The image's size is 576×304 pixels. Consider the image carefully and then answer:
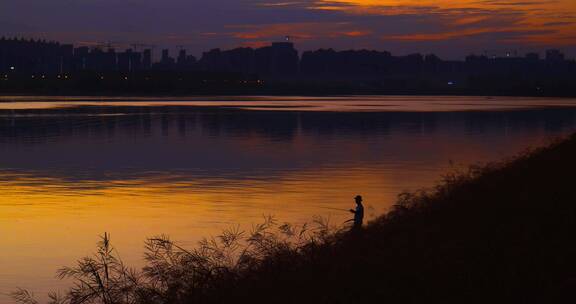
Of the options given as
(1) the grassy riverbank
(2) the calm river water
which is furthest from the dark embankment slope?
(2) the calm river water

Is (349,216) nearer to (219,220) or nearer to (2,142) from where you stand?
(219,220)

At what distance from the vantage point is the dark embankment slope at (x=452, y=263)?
1234 centimetres

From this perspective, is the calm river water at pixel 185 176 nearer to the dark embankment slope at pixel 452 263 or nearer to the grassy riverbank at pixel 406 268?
the grassy riverbank at pixel 406 268

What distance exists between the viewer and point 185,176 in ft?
139

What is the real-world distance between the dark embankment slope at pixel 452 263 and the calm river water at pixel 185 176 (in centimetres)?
712

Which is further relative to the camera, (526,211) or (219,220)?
(219,220)

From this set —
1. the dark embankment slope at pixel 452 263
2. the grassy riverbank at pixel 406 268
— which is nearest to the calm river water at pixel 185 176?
the grassy riverbank at pixel 406 268

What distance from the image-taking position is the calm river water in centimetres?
2575

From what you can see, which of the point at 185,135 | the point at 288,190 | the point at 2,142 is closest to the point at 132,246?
the point at 288,190

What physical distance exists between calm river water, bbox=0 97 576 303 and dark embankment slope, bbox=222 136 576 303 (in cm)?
712

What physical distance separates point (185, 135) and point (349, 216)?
47813 mm

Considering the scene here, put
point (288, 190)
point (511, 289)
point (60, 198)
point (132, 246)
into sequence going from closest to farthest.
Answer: point (511, 289)
point (132, 246)
point (60, 198)
point (288, 190)

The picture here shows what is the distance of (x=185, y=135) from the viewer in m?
75.2

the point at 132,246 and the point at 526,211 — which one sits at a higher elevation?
the point at 526,211
